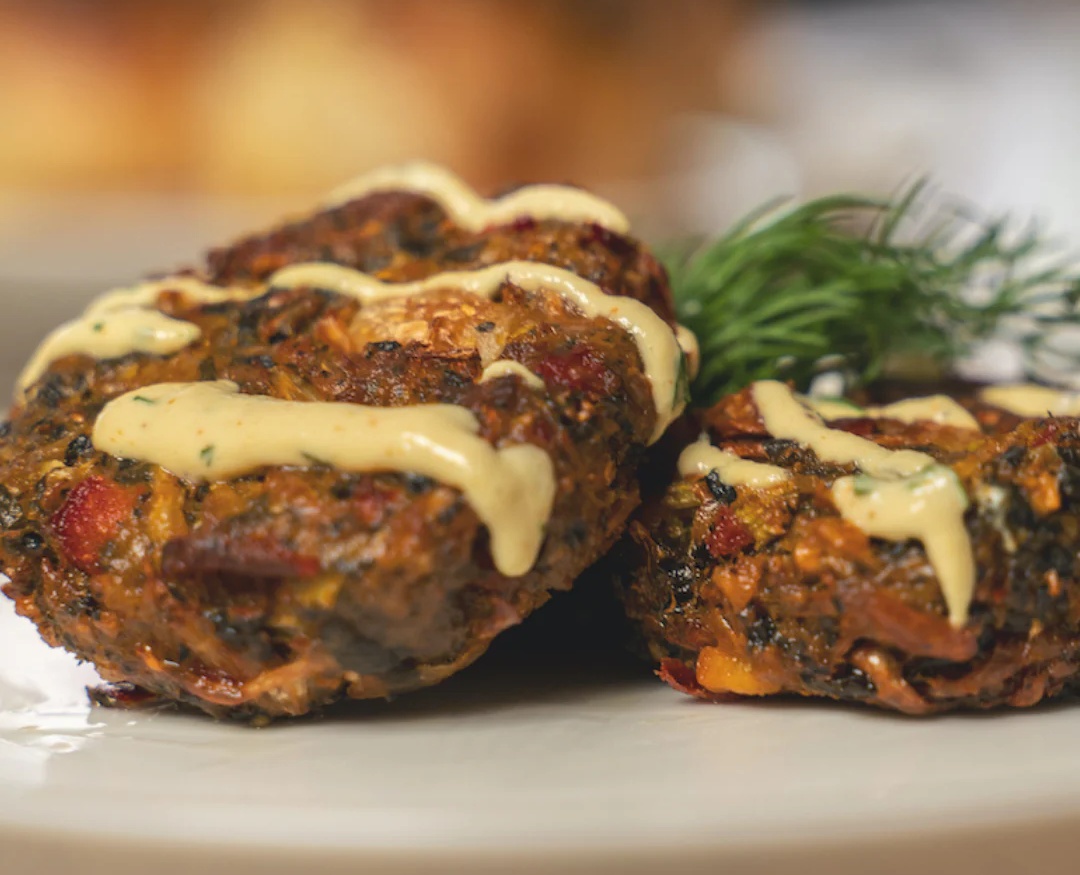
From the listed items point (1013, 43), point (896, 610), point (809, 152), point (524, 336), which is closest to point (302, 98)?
point (809, 152)

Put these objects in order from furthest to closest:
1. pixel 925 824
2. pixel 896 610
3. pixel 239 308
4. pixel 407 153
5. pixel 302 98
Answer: pixel 407 153 → pixel 302 98 → pixel 239 308 → pixel 896 610 → pixel 925 824

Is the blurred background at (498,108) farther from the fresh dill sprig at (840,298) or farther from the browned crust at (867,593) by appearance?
the browned crust at (867,593)

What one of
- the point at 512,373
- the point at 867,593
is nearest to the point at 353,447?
the point at 512,373

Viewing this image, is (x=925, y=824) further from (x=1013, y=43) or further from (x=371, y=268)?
(x=1013, y=43)

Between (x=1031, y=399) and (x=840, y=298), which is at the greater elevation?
(x=840, y=298)

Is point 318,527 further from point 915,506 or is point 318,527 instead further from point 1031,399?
point 1031,399

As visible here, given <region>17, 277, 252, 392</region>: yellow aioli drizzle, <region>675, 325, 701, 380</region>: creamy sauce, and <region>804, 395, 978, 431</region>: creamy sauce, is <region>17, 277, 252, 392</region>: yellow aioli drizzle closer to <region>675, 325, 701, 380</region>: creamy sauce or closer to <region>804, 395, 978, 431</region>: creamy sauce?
<region>675, 325, 701, 380</region>: creamy sauce

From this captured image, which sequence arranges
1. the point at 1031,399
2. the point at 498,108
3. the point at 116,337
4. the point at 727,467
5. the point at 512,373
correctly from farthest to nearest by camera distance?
1. the point at 498,108
2. the point at 1031,399
3. the point at 116,337
4. the point at 727,467
5. the point at 512,373
